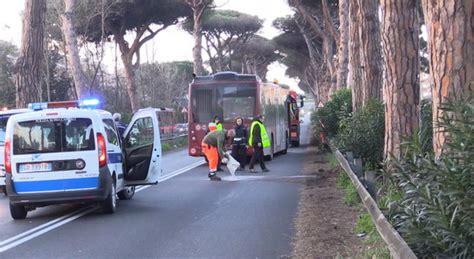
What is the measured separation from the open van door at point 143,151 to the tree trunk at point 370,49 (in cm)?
574

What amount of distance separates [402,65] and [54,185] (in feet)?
19.8

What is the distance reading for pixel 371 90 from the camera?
659 inches

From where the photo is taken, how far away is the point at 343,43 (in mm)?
28266

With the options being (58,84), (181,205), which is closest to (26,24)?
(181,205)

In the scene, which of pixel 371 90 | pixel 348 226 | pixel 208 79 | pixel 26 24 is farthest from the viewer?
pixel 208 79

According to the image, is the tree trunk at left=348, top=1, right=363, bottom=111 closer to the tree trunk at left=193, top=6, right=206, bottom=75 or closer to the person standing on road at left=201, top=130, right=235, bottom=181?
the person standing on road at left=201, top=130, right=235, bottom=181

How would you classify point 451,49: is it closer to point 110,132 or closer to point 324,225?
point 324,225

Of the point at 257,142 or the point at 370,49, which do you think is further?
the point at 257,142

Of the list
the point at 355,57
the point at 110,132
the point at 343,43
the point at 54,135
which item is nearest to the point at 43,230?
the point at 54,135

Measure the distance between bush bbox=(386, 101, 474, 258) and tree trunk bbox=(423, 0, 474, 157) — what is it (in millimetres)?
1316

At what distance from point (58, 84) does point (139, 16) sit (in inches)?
262

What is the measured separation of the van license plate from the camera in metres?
11.3

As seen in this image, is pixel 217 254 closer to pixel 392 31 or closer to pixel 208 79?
pixel 392 31

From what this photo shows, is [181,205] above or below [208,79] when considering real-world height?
below
